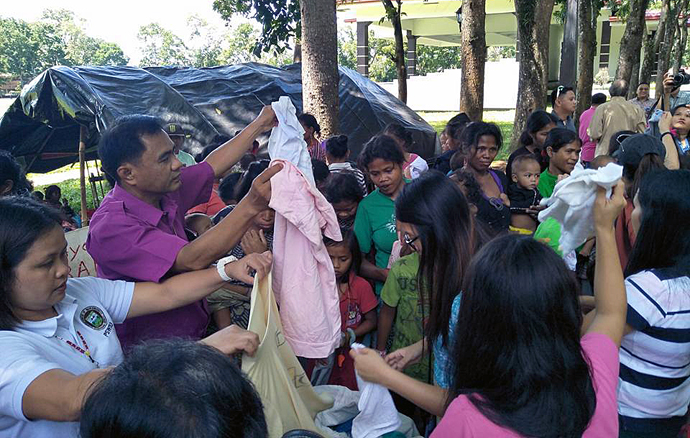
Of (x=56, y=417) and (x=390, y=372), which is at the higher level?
(x=56, y=417)

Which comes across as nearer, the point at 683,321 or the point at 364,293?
the point at 683,321

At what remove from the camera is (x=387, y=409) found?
1912mm

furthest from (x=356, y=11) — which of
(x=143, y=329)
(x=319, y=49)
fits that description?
(x=143, y=329)

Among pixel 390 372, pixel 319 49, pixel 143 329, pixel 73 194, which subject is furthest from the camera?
pixel 73 194

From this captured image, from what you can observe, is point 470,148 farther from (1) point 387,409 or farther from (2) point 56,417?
(2) point 56,417

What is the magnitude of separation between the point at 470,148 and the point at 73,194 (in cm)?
1085

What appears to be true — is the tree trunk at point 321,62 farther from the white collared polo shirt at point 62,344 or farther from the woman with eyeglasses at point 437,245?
the white collared polo shirt at point 62,344

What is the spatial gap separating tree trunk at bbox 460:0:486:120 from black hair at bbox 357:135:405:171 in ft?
17.9

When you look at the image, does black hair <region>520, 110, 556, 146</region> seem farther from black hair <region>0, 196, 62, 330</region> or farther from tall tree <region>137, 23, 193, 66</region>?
tall tree <region>137, 23, 193, 66</region>

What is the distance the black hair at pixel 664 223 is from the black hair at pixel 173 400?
1568 mm

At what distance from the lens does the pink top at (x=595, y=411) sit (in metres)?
1.30

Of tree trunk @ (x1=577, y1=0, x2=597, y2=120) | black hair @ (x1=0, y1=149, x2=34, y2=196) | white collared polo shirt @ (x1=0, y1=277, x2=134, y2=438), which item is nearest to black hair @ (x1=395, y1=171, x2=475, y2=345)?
white collared polo shirt @ (x1=0, y1=277, x2=134, y2=438)

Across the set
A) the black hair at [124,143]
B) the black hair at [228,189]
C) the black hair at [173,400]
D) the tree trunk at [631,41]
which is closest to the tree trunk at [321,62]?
the black hair at [228,189]

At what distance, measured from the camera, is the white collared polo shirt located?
52.6 inches
